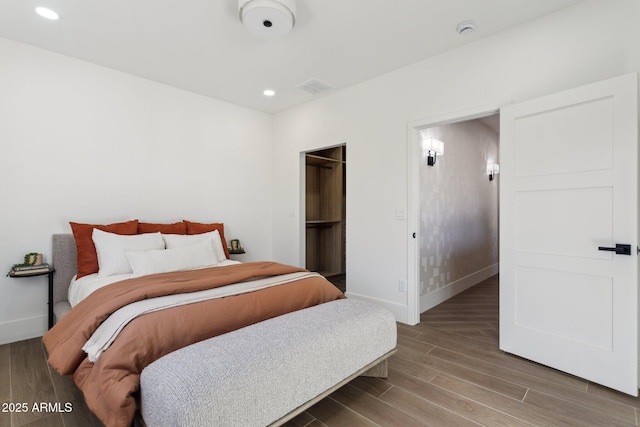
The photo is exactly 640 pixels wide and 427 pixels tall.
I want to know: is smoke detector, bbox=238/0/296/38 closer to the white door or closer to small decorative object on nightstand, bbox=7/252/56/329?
the white door

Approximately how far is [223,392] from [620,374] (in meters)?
2.40

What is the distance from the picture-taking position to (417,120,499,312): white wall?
11.9 ft

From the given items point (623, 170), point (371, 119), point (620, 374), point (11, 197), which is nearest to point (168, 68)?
point (11, 197)

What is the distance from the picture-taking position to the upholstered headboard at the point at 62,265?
2.83 metres

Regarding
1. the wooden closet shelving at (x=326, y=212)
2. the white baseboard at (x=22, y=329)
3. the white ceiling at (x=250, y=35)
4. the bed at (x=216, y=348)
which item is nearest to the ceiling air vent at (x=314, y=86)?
the white ceiling at (x=250, y=35)

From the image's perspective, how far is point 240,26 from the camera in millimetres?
2500

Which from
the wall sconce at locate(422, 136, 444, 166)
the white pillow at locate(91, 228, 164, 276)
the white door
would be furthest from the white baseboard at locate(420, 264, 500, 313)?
the white pillow at locate(91, 228, 164, 276)

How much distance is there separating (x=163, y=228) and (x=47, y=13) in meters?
2.01

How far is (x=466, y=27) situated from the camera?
8.12 feet

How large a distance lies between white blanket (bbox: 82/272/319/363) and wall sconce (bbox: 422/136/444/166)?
2.47 m

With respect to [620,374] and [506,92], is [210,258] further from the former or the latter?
[620,374]

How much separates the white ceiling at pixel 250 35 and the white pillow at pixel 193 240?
69.6 inches

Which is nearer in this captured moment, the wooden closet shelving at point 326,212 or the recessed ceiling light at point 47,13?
the recessed ceiling light at point 47,13

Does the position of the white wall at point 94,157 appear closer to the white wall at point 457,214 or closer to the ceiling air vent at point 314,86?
the ceiling air vent at point 314,86
